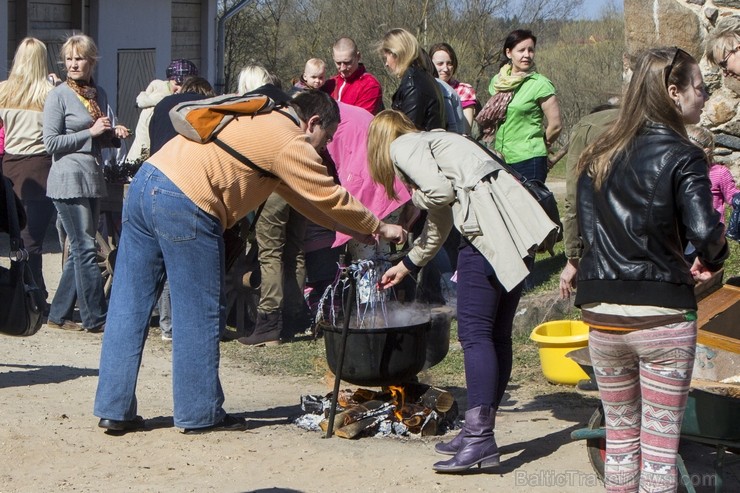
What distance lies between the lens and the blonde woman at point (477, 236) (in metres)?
4.81

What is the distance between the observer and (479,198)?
483 centimetres

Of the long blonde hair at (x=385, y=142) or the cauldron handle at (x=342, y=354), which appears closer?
the long blonde hair at (x=385, y=142)

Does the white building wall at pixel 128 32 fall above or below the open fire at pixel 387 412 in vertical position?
above

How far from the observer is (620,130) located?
152 inches

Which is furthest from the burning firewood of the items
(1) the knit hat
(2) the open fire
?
(1) the knit hat

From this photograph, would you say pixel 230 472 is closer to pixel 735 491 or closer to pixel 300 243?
pixel 735 491

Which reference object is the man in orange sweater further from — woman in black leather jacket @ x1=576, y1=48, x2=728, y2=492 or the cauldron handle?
woman in black leather jacket @ x1=576, y1=48, x2=728, y2=492

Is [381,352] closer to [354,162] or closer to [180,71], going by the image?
[354,162]

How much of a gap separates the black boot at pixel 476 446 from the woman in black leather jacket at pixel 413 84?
3447 millimetres

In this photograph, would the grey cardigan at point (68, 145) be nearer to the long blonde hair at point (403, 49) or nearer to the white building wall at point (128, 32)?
the long blonde hair at point (403, 49)

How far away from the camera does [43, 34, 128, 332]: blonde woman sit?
7.87 m

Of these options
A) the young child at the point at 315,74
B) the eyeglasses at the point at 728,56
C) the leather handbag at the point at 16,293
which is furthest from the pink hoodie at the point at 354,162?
the eyeglasses at the point at 728,56

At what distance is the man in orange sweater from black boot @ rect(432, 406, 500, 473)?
0.99 meters

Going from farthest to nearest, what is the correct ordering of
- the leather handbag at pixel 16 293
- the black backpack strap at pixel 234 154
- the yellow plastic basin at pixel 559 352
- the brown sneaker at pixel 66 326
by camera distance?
the brown sneaker at pixel 66 326, the leather handbag at pixel 16 293, the yellow plastic basin at pixel 559 352, the black backpack strap at pixel 234 154
